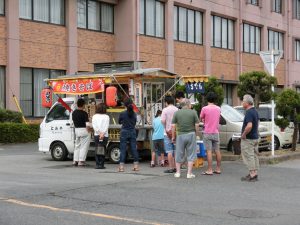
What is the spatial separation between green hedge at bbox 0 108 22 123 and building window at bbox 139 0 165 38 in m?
9.54

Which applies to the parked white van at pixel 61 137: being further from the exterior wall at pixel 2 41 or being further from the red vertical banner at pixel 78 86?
the exterior wall at pixel 2 41

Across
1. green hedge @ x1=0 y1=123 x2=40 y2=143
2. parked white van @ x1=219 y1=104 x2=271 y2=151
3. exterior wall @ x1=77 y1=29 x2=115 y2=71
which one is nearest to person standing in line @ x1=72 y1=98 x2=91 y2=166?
parked white van @ x1=219 y1=104 x2=271 y2=151

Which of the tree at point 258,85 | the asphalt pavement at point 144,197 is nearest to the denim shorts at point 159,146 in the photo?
the asphalt pavement at point 144,197

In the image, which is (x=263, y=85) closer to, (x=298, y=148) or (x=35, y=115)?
(x=298, y=148)

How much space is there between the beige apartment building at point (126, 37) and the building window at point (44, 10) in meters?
0.05

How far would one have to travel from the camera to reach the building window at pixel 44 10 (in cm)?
2530

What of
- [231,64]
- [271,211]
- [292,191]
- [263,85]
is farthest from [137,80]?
[231,64]

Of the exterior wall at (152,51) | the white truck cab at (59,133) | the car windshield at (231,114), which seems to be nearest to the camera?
the white truck cab at (59,133)

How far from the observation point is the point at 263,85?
16.3 metres

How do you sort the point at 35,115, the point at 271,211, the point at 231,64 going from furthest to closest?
the point at 231,64, the point at 35,115, the point at 271,211

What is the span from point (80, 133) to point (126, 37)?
51.4 ft

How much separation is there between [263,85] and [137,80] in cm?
389

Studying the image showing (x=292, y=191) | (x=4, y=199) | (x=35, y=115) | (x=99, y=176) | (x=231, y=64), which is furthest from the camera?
(x=231, y=64)

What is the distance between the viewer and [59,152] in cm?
1602
